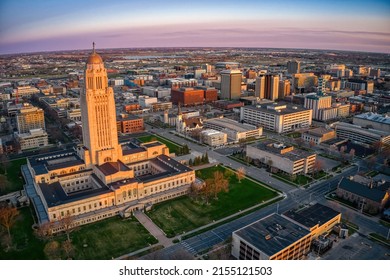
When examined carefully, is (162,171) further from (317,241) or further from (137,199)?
(317,241)

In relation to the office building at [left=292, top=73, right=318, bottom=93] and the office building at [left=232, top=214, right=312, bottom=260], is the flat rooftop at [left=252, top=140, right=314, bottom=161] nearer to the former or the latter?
the office building at [left=232, top=214, right=312, bottom=260]

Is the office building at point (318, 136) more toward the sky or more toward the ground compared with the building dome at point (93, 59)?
more toward the ground

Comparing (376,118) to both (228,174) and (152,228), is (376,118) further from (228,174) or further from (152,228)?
(152,228)

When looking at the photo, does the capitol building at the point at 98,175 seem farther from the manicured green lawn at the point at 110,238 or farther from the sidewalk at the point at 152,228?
the manicured green lawn at the point at 110,238

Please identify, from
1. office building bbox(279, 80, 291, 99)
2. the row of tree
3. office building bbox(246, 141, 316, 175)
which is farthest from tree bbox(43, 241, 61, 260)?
office building bbox(279, 80, 291, 99)

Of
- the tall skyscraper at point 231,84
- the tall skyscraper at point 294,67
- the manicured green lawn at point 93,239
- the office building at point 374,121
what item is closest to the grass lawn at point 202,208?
the manicured green lawn at point 93,239
